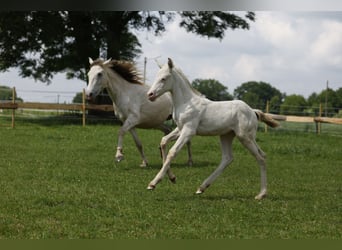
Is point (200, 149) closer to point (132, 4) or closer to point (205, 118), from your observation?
point (205, 118)

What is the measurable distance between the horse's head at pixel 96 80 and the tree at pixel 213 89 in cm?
1301

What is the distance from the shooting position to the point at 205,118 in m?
7.09

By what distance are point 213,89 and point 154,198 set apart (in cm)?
1712

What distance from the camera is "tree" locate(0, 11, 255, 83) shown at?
21.7 meters

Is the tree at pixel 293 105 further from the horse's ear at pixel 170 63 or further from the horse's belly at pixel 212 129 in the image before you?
the horse's ear at pixel 170 63

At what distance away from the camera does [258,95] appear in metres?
25.5

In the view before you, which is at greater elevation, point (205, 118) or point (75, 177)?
point (205, 118)

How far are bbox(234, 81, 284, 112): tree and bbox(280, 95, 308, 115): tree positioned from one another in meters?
0.37

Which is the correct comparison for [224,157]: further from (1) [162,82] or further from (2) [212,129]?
(1) [162,82]

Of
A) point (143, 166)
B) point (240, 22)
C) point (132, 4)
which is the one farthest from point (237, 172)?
point (240, 22)

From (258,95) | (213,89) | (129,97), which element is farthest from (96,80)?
(258,95)

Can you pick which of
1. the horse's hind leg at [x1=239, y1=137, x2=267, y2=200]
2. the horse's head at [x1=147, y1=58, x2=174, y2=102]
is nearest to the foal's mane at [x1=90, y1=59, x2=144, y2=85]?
the horse's head at [x1=147, y1=58, x2=174, y2=102]

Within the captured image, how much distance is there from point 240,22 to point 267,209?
681 inches

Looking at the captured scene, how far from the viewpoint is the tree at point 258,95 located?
24.6 m
